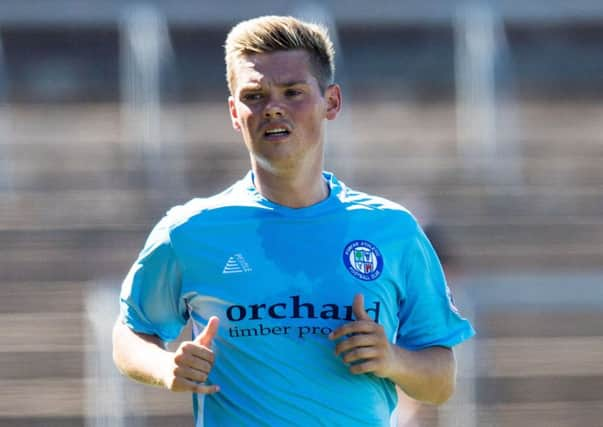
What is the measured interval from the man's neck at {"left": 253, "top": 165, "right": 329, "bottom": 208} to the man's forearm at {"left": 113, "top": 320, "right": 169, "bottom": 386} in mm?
353

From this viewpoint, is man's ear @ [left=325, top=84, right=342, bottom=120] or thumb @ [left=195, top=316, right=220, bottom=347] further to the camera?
man's ear @ [left=325, top=84, right=342, bottom=120]

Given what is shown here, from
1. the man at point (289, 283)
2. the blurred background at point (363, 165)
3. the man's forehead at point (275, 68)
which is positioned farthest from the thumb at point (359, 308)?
the blurred background at point (363, 165)

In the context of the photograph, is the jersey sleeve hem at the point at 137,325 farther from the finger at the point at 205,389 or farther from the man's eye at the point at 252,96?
the man's eye at the point at 252,96

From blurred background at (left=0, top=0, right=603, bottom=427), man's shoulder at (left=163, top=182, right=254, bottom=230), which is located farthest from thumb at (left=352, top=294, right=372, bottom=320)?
blurred background at (left=0, top=0, right=603, bottom=427)

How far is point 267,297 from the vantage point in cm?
241

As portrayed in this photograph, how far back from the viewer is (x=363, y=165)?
9.07 metres

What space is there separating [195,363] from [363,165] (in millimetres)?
6882

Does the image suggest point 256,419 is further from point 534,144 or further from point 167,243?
point 534,144

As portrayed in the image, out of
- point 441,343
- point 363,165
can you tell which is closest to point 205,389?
point 441,343

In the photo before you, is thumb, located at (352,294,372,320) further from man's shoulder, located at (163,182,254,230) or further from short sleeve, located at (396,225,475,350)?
man's shoulder, located at (163,182,254,230)

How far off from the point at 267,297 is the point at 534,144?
7.49m

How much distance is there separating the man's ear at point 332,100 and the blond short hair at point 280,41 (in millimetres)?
13

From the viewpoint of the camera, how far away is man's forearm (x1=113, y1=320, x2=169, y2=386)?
7.85ft

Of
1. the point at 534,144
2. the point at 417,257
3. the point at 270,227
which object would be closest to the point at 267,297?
the point at 270,227
